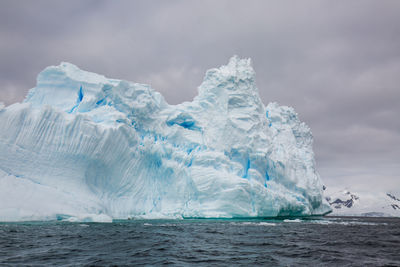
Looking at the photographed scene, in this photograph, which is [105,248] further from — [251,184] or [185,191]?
[251,184]

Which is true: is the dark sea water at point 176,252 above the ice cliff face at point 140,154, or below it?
below

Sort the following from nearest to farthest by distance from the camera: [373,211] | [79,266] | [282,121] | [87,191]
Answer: [79,266] → [87,191] → [282,121] → [373,211]

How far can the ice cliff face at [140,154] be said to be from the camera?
1930 centimetres

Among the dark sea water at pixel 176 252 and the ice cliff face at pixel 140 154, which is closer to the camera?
the dark sea water at pixel 176 252

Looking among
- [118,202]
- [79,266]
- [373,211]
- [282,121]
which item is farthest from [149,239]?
[373,211]

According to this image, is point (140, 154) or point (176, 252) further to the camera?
point (140, 154)

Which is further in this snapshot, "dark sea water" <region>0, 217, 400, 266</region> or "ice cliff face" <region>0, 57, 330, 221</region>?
"ice cliff face" <region>0, 57, 330, 221</region>

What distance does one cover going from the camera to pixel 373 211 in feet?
330

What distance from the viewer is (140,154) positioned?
2488 centimetres

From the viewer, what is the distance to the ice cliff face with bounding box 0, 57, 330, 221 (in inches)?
760

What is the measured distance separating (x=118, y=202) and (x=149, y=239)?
1164 cm

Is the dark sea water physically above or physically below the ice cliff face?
below

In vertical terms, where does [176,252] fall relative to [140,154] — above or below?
below

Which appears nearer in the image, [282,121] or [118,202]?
[118,202]
